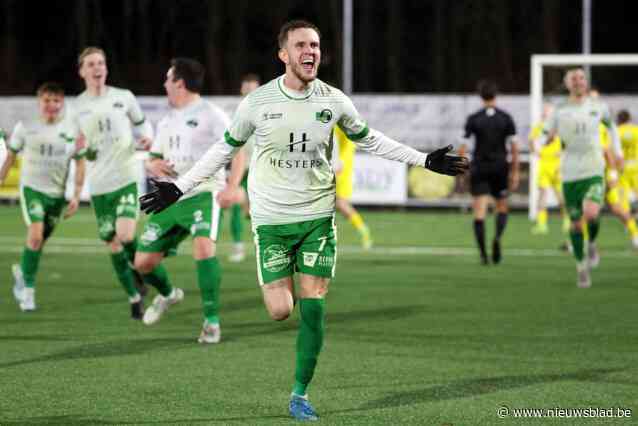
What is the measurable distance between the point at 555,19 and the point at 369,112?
1868 centimetres

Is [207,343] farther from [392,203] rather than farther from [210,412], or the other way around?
[392,203]

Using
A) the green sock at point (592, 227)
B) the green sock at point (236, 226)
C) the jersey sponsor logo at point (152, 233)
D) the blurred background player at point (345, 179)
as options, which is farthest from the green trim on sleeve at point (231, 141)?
the blurred background player at point (345, 179)

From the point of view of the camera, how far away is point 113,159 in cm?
1188

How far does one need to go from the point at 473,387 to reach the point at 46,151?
18.5 feet

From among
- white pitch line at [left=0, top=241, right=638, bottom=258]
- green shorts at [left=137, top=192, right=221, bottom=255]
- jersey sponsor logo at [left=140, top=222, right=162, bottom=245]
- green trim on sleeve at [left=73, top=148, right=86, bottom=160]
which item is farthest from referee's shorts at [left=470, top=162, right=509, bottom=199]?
jersey sponsor logo at [left=140, top=222, right=162, bottom=245]

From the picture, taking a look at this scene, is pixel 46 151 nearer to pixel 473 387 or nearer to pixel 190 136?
pixel 190 136

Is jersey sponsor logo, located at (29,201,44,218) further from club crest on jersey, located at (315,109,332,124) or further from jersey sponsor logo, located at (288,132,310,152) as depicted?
club crest on jersey, located at (315,109,332,124)

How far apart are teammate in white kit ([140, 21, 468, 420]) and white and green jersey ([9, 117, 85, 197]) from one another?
5056mm

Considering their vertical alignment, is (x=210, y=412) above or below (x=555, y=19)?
below

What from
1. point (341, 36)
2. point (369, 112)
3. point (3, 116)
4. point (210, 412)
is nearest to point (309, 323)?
point (210, 412)

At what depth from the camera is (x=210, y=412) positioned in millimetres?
7504

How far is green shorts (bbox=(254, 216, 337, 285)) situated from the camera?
751cm

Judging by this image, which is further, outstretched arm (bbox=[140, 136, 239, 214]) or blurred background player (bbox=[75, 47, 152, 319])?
blurred background player (bbox=[75, 47, 152, 319])

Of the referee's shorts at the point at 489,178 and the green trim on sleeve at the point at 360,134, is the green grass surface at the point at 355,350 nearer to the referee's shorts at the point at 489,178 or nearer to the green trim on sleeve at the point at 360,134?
the referee's shorts at the point at 489,178
